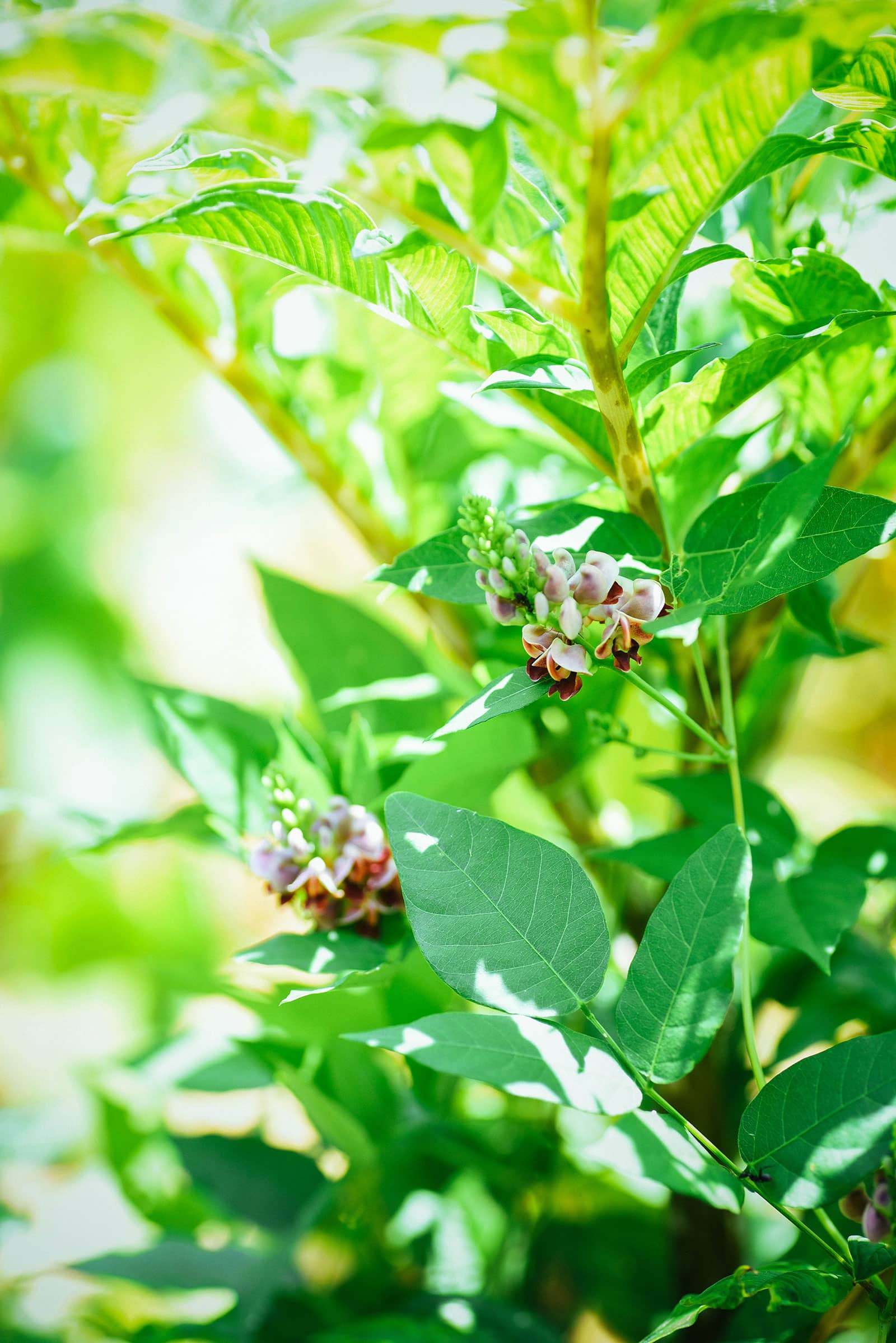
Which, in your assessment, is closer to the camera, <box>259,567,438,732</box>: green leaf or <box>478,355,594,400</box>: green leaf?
<box>478,355,594,400</box>: green leaf

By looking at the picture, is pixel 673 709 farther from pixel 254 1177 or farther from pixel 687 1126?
pixel 254 1177

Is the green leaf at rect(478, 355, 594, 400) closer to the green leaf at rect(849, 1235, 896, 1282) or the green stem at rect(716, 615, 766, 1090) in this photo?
the green stem at rect(716, 615, 766, 1090)

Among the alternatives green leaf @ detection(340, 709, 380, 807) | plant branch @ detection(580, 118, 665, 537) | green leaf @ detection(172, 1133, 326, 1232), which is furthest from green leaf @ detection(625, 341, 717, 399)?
green leaf @ detection(172, 1133, 326, 1232)

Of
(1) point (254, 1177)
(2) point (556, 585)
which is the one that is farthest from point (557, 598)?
(1) point (254, 1177)

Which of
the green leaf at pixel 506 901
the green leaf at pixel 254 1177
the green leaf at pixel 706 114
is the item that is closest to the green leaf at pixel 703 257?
the green leaf at pixel 706 114

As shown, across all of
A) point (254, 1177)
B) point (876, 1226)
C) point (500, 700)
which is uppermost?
point (500, 700)

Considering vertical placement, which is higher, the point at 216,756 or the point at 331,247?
the point at 331,247
